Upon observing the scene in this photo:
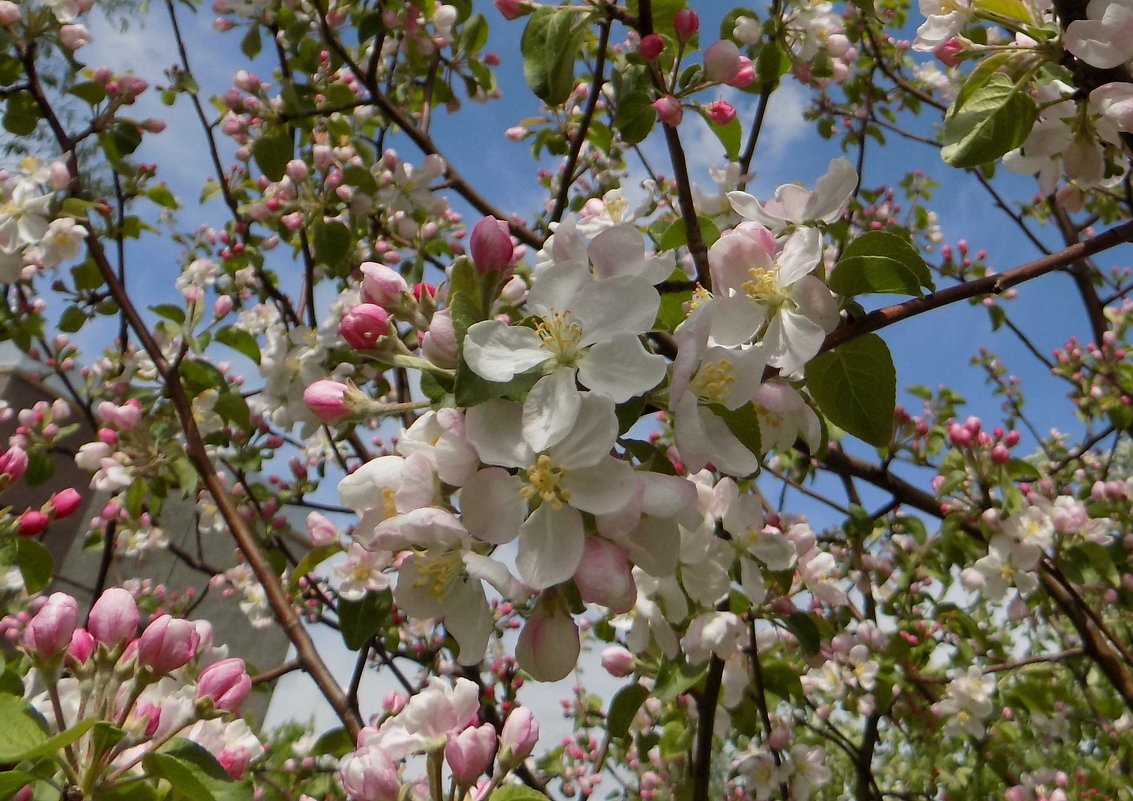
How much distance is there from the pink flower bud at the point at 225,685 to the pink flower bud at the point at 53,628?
0.15 meters

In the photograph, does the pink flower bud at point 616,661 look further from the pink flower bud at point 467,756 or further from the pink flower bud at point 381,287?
the pink flower bud at point 381,287

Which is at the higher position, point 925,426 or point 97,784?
point 925,426

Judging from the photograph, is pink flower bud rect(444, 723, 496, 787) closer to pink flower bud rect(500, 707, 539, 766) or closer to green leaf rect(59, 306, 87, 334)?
pink flower bud rect(500, 707, 539, 766)

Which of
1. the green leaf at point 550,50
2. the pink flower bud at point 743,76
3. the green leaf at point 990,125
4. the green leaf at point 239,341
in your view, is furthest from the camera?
the green leaf at point 239,341

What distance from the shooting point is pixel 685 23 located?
1.42m

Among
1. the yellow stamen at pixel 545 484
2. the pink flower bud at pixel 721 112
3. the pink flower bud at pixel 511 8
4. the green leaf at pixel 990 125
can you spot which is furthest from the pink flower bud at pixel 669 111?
the yellow stamen at pixel 545 484

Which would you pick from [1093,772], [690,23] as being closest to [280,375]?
[690,23]

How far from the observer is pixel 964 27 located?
128cm

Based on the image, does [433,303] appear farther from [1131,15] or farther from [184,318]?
[184,318]

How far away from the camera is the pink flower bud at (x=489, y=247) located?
0.81 meters

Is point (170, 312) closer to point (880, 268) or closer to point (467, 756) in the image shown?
point (467, 756)

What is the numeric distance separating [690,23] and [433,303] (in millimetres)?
855

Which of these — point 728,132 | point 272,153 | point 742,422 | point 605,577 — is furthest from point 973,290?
point 272,153

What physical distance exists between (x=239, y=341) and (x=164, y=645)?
1386mm
